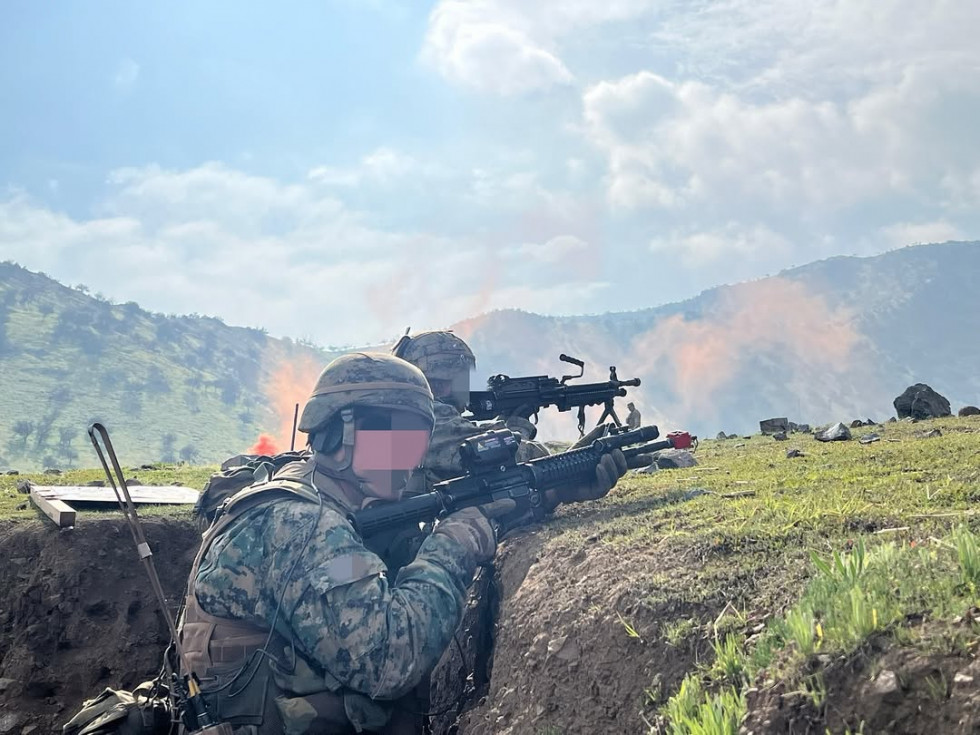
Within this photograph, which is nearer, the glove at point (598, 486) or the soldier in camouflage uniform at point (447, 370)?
the glove at point (598, 486)

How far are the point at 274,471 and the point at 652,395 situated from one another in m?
182

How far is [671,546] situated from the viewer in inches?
175

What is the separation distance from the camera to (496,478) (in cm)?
583

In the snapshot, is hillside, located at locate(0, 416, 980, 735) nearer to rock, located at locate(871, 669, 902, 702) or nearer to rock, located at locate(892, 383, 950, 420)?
rock, located at locate(871, 669, 902, 702)

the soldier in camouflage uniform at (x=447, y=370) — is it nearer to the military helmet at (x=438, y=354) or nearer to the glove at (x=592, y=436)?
the military helmet at (x=438, y=354)

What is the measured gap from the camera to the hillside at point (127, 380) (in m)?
92.9

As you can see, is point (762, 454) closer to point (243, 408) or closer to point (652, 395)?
point (243, 408)

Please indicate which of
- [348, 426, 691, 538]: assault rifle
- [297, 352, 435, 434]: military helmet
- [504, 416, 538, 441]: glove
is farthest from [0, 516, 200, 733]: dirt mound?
[297, 352, 435, 434]: military helmet

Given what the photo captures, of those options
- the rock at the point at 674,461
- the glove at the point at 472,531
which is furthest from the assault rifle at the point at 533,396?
the glove at the point at 472,531

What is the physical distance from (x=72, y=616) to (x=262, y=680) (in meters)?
4.90

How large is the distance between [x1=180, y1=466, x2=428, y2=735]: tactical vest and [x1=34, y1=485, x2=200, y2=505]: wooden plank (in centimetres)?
516

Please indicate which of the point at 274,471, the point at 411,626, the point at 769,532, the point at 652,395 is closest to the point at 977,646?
the point at 769,532

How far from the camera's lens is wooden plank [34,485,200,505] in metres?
9.39

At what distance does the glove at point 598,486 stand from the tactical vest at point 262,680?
2.53 metres
